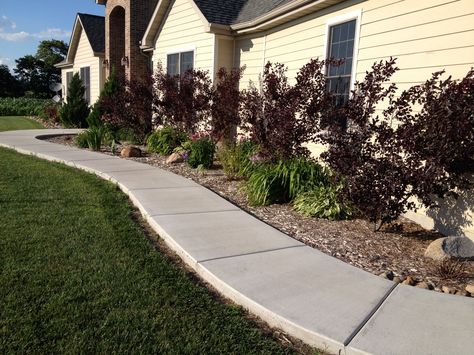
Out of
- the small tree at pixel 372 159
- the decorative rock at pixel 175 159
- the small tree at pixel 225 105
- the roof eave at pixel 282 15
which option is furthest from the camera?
the decorative rock at pixel 175 159

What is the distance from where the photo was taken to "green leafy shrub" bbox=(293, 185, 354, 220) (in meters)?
5.80

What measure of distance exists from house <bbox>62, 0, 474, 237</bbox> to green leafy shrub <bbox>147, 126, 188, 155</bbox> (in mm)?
1876

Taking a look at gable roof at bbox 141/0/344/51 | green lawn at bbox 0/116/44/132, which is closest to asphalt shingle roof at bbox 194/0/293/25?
gable roof at bbox 141/0/344/51

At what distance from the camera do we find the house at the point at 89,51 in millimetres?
19375

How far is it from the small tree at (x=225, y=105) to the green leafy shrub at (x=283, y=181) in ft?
6.36

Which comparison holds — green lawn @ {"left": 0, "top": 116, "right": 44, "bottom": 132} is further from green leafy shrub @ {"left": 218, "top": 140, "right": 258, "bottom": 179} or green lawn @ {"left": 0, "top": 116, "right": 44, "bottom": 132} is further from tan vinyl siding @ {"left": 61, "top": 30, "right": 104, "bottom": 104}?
green leafy shrub @ {"left": 218, "top": 140, "right": 258, "bottom": 179}

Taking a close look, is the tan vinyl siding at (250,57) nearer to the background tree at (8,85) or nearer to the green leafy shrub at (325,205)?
the green leafy shrub at (325,205)

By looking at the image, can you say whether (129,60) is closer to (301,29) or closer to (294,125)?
(301,29)

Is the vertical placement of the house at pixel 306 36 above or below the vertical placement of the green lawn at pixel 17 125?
above

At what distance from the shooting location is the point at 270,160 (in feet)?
23.5

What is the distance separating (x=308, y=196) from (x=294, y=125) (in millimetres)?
1173

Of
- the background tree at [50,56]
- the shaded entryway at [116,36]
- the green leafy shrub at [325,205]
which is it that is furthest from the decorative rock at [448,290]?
the background tree at [50,56]

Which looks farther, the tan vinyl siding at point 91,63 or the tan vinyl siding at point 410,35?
the tan vinyl siding at point 91,63

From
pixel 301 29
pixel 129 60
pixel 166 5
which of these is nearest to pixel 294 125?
pixel 301 29
